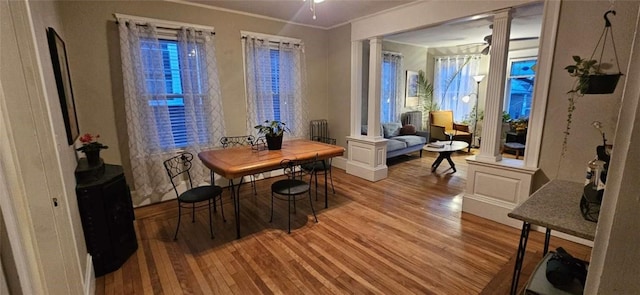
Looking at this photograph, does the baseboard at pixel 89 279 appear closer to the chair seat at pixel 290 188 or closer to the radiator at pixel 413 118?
the chair seat at pixel 290 188

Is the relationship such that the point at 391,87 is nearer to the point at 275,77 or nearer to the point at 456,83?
the point at 456,83

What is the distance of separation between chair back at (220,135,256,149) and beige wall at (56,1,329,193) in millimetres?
89

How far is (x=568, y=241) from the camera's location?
102 inches

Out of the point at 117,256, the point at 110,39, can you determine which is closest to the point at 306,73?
the point at 110,39

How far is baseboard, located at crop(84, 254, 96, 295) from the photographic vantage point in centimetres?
180

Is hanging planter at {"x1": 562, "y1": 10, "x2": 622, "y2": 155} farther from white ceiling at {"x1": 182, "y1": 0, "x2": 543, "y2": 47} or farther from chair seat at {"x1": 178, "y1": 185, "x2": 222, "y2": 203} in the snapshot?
chair seat at {"x1": 178, "y1": 185, "x2": 222, "y2": 203}

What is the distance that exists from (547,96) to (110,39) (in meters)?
4.59

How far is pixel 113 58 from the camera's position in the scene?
3.17 meters

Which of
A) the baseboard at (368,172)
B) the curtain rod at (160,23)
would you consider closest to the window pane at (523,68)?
the baseboard at (368,172)

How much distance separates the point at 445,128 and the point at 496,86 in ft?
12.5

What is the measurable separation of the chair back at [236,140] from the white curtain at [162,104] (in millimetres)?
108

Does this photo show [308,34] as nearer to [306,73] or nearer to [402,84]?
[306,73]

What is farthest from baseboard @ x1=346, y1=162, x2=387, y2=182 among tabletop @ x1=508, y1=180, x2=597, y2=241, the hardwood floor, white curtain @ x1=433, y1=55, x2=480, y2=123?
white curtain @ x1=433, y1=55, x2=480, y2=123

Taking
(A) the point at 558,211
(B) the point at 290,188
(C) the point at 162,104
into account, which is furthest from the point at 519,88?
(C) the point at 162,104
